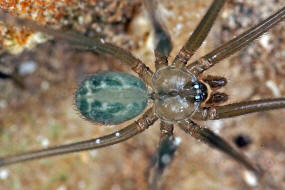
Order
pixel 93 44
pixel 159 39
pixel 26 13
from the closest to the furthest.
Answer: pixel 26 13
pixel 93 44
pixel 159 39

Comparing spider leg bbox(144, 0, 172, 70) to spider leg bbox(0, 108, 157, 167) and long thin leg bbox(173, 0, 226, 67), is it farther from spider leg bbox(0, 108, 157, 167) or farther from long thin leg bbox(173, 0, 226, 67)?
spider leg bbox(0, 108, 157, 167)

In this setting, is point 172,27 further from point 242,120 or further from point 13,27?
point 13,27

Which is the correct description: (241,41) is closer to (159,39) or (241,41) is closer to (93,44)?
(159,39)

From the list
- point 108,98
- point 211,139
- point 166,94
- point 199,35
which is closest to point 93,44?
point 108,98

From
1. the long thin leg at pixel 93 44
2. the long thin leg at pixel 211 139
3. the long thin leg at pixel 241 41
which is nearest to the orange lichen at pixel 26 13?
the long thin leg at pixel 93 44

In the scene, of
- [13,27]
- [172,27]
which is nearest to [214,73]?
[172,27]

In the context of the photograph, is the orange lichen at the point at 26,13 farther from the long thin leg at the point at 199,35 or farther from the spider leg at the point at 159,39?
the long thin leg at the point at 199,35
